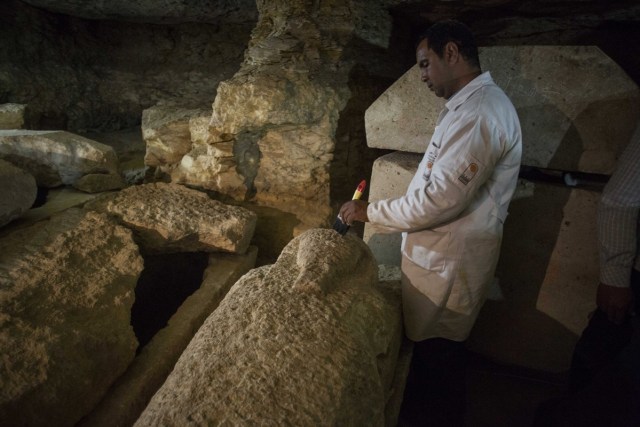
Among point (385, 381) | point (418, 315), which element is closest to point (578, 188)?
point (418, 315)

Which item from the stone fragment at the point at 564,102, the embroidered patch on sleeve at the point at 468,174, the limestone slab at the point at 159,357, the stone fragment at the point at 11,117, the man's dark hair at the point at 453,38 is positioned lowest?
the limestone slab at the point at 159,357

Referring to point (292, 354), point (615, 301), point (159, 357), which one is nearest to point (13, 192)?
point (159, 357)

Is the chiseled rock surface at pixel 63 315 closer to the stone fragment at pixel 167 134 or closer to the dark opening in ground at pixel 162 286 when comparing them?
the dark opening in ground at pixel 162 286

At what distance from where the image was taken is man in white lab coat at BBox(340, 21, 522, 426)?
Result: 51.3 inches

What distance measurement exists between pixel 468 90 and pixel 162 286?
2.26 metres

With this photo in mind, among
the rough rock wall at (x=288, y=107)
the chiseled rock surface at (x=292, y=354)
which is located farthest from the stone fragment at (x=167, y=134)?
the chiseled rock surface at (x=292, y=354)

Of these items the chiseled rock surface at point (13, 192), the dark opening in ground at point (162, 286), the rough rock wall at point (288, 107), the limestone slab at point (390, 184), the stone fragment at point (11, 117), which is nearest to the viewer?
the chiseled rock surface at point (13, 192)

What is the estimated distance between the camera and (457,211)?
1369 mm

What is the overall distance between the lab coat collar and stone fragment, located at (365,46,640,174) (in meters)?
0.47

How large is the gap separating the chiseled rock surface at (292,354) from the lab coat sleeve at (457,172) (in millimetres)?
345

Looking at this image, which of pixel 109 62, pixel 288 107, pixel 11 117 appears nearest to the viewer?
pixel 288 107

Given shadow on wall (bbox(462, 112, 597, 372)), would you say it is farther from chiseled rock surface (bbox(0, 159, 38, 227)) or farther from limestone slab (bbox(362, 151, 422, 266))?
chiseled rock surface (bbox(0, 159, 38, 227))

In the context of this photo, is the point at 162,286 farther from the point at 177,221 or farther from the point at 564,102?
the point at 564,102

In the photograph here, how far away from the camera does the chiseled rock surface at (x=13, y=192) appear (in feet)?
5.88
